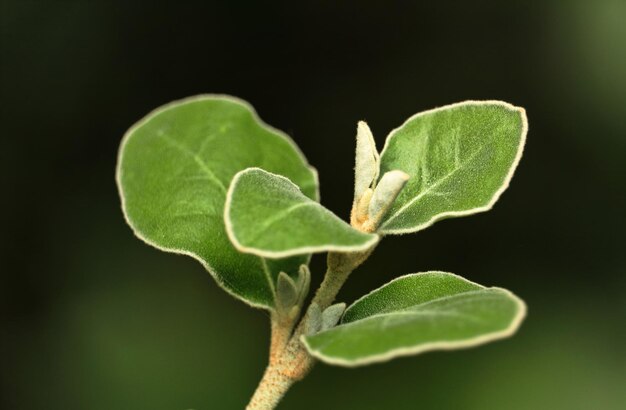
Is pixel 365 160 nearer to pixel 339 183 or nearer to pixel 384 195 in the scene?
pixel 384 195

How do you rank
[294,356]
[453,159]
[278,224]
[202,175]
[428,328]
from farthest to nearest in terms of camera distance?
[202,175] < [453,159] < [294,356] < [278,224] < [428,328]

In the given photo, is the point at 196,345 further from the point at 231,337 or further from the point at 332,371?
the point at 332,371

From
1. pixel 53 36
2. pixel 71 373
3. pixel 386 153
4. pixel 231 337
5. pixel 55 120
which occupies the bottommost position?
pixel 71 373

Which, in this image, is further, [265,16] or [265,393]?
[265,16]

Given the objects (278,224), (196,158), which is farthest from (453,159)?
(196,158)

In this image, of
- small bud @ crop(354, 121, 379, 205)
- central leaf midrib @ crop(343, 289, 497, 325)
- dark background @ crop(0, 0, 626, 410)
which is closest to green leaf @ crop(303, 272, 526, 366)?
central leaf midrib @ crop(343, 289, 497, 325)

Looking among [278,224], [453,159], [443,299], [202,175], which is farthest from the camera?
[202,175]

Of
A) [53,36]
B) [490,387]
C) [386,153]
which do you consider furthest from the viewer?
[53,36]

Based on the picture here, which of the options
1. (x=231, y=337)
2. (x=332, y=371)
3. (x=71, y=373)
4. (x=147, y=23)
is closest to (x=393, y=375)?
(x=332, y=371)
